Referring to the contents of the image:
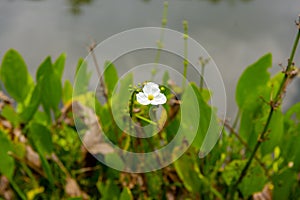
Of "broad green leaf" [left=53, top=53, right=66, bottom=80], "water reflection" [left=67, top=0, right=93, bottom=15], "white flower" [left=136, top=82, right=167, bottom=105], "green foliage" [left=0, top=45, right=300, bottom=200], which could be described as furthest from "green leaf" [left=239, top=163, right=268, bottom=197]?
"water reflection" [left=67, top=0, right=93, bottom=15]

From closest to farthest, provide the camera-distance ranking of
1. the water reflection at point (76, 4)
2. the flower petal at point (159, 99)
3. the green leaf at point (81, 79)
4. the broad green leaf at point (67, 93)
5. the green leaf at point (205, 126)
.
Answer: the flower petal at point (159, 99), the green leaf at point (205, 126), the green leaf at point (81, 79), the broad green leaf at point (67, 93), the water reflection at point (76, 4)

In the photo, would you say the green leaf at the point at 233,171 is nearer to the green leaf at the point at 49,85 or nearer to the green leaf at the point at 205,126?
the green leaf at the point at 205,126

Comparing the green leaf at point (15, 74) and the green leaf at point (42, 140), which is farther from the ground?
the green leaf at point (15, 74)

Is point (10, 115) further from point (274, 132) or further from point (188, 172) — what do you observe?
point (274, 132)

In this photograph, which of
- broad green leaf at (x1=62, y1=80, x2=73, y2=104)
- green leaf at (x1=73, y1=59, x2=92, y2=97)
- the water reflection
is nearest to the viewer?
Result: green leaf at (x1=73, y1=59, x2=92, y2=97)

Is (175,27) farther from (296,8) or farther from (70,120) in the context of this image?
(70,120)

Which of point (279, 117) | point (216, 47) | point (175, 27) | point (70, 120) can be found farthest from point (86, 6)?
point (279, 117)

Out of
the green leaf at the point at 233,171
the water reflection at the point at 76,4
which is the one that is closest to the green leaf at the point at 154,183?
the green leaf at the point at 233,171

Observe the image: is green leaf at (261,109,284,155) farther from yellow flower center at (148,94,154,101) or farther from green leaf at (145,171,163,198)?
yellow flower center at (148,94,154,101)
